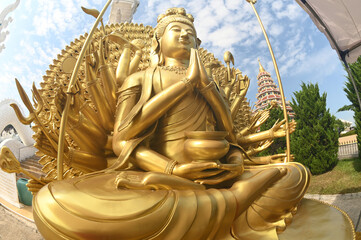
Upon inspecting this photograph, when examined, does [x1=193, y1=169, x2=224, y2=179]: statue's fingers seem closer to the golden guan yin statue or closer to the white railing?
the golden guan yin statue

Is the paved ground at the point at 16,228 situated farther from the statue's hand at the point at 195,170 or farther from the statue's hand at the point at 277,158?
the statue's hand at the point at 277,158

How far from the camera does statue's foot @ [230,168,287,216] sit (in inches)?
58.3

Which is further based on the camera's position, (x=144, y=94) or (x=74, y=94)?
(x=144, y=94)

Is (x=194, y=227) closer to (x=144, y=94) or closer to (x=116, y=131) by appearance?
(x=116, y=131)

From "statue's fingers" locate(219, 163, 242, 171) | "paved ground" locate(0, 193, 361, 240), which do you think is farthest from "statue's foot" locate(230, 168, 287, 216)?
"paved ground" locate(0, 193, 361, 240)

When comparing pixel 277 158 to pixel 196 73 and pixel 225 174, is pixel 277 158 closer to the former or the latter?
pixel 225 174

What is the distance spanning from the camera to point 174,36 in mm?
2207

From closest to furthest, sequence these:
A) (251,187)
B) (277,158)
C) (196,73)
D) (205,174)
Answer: (251,187) → (205,174) → (196,73) → (277,158)

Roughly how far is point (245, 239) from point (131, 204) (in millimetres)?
741

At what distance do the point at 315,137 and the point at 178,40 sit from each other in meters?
5.65

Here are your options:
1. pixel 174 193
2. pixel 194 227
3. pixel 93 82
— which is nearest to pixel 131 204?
pixel 174 193

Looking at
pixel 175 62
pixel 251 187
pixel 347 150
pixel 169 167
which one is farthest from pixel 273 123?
pixel 169 167

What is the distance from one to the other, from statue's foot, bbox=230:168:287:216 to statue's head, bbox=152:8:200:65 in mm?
1265

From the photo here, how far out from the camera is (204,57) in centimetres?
339
